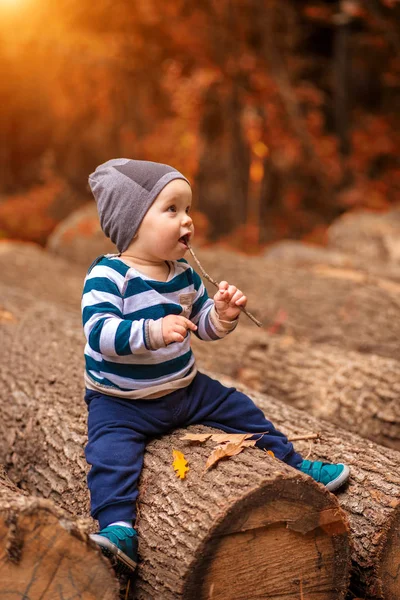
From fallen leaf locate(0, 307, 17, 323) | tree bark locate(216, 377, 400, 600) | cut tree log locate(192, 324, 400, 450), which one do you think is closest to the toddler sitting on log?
tree bark locate(216, 377, 400, 600)

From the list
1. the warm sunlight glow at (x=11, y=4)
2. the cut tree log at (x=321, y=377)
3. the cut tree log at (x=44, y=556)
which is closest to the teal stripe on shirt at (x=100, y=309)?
the cut tree log at (x=44, y=556)

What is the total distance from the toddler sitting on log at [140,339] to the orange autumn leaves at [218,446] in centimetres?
14

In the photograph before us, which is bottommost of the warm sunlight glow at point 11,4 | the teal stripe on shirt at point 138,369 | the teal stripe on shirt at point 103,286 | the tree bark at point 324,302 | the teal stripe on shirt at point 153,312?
the tree bark at point 324,302

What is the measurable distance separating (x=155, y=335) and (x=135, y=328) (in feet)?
0.26

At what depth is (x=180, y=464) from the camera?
2336 millimetres

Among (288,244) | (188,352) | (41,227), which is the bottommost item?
(41,227)

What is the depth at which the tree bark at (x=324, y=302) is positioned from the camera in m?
4.70

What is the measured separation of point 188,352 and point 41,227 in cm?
909

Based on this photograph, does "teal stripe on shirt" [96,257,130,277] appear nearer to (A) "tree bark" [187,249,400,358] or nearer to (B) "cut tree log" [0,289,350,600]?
(B) "cut tree log" [0,289,350,600]

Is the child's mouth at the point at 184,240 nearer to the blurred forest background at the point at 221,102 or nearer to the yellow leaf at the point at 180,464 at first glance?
the yellow leaf at the point at 180,464

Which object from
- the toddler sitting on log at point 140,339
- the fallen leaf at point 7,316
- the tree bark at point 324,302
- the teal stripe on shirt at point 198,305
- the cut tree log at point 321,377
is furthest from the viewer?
the tree bark at point 324,302

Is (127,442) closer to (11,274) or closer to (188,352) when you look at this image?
(188,352)

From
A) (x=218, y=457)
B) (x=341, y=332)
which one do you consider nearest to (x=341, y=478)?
(x=218, y=457)

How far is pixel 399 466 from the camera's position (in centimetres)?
272
